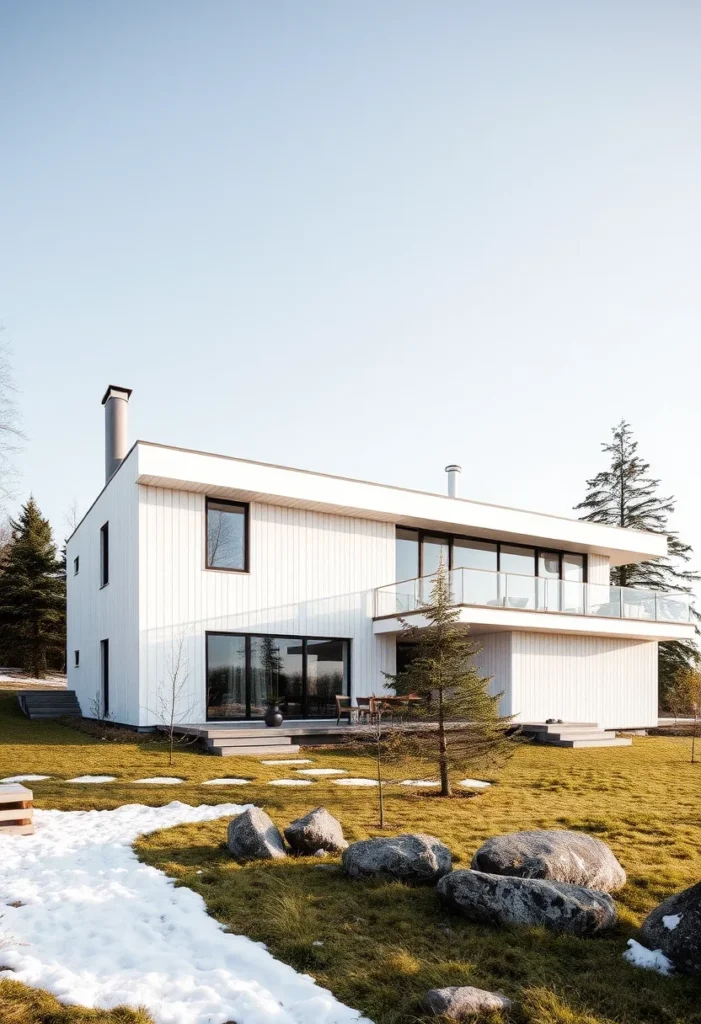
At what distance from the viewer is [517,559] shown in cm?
2158

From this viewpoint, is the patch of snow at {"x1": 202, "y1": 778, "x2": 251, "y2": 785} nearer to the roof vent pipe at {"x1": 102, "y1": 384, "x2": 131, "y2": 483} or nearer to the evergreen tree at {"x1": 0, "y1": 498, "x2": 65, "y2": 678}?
the roof vent pipe at {"x1": 102, "y1": 384, "x2": 131, "y2": 483}

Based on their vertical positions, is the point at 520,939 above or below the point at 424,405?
below

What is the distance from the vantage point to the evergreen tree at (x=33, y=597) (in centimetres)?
3062

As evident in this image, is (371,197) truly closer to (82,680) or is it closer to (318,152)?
(318,152)

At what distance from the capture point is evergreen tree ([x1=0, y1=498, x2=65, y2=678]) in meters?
30.6

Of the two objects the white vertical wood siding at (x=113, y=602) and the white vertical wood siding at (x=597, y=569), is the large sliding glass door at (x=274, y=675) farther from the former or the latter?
the white vertical wood siding at (x=597, y=569)

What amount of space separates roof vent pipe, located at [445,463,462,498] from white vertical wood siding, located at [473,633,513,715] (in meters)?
4.30

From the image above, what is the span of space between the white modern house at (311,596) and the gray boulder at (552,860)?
10.1m

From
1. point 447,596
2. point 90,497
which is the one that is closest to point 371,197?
point 447,596

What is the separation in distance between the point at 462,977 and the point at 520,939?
719 mm

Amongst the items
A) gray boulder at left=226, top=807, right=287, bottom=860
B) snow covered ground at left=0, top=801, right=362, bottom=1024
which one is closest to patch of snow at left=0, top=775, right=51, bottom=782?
snow covered ground at left=0, top=801, right=362, bottom=1024

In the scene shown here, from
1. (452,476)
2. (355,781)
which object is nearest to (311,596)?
(452,476)

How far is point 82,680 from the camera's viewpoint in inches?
835

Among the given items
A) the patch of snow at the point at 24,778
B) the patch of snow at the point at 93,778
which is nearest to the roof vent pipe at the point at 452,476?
the patch of snow at the point at 93,778
